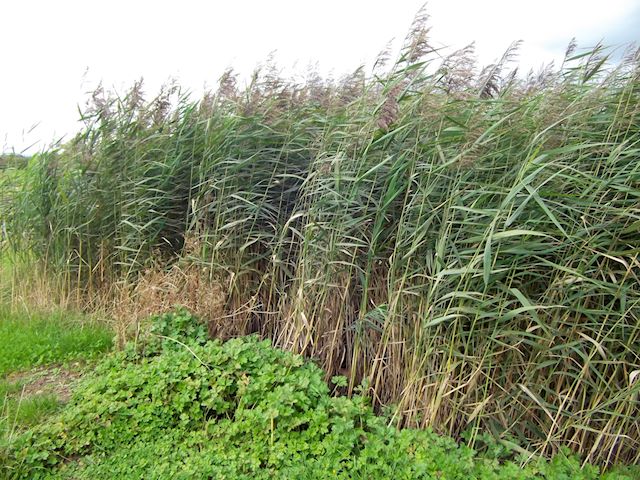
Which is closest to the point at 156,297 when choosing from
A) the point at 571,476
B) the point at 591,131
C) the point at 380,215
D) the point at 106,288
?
the point at 106,288

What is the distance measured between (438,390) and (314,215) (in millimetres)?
1400

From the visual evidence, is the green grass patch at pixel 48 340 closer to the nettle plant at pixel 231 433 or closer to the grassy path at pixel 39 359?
the grassy path at pixel 39 359

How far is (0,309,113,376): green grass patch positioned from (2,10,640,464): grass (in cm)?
39

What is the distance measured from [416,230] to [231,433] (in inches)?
62.9

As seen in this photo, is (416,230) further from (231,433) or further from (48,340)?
(48,340)

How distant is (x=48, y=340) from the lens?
3945 mm

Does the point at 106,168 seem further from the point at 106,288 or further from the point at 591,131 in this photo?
the point at 591,131

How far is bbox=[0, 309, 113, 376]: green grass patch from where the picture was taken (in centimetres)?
372

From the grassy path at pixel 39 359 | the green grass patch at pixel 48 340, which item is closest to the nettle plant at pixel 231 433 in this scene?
the grassy path at pixel 39 359

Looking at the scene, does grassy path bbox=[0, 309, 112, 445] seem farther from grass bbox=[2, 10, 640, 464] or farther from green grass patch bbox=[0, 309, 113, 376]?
grass bbox=[2, 10, 640, 464]

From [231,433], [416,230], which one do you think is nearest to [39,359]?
[231,433]

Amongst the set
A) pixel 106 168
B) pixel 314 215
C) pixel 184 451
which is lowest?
pixel 184 451

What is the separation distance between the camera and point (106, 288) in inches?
183

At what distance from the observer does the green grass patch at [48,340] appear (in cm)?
372
